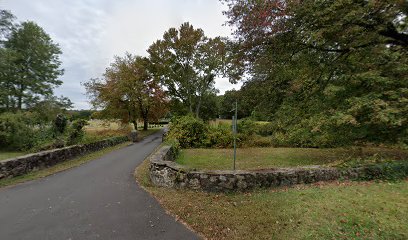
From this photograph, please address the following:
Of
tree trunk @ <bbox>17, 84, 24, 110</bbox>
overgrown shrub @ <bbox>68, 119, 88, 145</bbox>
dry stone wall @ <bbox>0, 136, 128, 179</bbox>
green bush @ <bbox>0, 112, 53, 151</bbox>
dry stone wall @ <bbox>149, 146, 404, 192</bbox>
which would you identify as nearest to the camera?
dry stone wall @ <bbox>149, 146, 404, 192</bbox>

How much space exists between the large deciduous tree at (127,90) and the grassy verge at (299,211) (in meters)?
21.2

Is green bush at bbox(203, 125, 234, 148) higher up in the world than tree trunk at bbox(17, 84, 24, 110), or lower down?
lower down

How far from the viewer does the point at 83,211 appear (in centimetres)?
529

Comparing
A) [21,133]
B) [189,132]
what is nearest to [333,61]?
[189,132]

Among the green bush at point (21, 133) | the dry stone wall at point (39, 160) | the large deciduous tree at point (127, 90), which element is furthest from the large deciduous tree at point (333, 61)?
the large deciduous tree at point (127, 90)

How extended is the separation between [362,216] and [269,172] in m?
2.59

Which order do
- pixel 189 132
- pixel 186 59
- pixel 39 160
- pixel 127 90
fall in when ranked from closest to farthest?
1. pixel 39 160
2. pixel 189 132
3. pixel 127 90
4. pixel 186 59

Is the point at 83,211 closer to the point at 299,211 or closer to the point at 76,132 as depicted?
the point at 299,211

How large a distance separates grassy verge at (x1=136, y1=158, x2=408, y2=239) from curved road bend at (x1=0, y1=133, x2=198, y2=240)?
546 mm

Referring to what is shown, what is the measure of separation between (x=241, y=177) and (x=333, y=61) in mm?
6684

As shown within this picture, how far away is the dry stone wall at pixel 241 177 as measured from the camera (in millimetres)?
6414

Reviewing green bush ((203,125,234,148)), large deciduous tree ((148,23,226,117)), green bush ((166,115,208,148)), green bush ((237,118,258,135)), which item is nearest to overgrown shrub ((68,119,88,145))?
green bush ((166,115,208,148))

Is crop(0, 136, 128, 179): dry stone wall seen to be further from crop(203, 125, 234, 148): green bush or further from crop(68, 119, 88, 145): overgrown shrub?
crop(203, 125, 234, 148): green bush

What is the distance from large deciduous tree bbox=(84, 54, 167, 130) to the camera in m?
25.3
